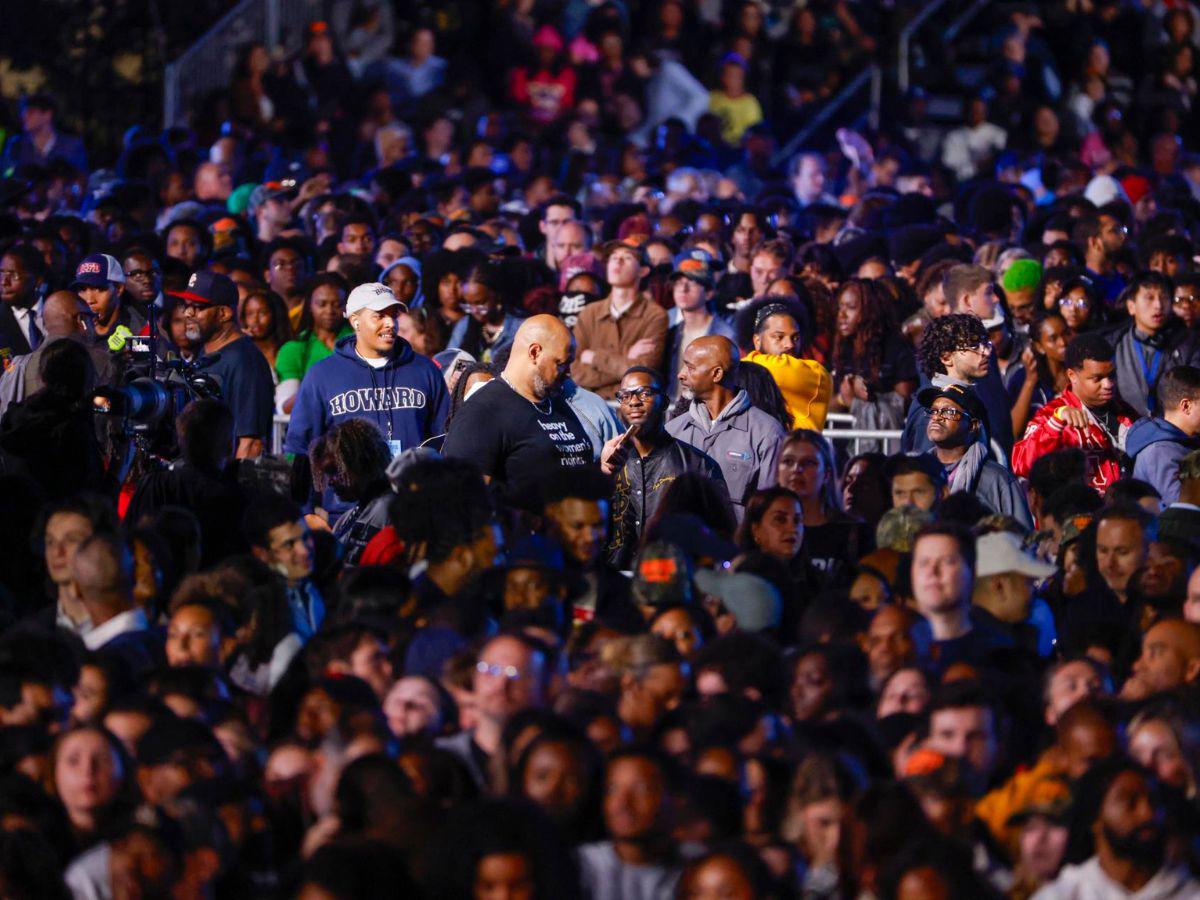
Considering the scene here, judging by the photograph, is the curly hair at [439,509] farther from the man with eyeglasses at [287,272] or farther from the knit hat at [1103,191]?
the knit hat at [1103,191]

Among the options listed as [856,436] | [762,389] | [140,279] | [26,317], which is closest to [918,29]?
[856,436]

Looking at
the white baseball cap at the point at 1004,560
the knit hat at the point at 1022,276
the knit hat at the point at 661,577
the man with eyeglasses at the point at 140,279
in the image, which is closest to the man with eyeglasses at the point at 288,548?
the knit hat at the point at 661,577

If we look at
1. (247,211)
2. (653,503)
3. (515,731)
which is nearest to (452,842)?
(515,731)

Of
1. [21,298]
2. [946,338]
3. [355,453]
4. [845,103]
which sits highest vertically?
[845,103]

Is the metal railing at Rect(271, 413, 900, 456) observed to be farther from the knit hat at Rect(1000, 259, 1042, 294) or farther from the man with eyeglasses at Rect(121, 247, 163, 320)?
the knit hat at Rect(1000, 259, 1042, 294)

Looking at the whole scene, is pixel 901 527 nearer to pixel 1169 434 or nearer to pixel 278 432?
pixel 1169 434

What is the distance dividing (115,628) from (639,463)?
285 centimetres

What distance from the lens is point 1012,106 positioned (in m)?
21.6

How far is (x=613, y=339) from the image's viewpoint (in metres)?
13.2

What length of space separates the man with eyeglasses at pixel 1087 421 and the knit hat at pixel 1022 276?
2.40m

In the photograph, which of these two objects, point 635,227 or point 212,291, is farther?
point 635,227

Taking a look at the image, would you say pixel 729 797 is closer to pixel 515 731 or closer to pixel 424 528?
pixel 515 731

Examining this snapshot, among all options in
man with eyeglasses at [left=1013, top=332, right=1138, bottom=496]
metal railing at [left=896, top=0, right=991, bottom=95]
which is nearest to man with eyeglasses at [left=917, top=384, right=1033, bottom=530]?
man with eyeglasses at [left=1013, top=332, right=1138, bottom=496]

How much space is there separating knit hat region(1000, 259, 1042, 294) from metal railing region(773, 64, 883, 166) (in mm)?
8335
